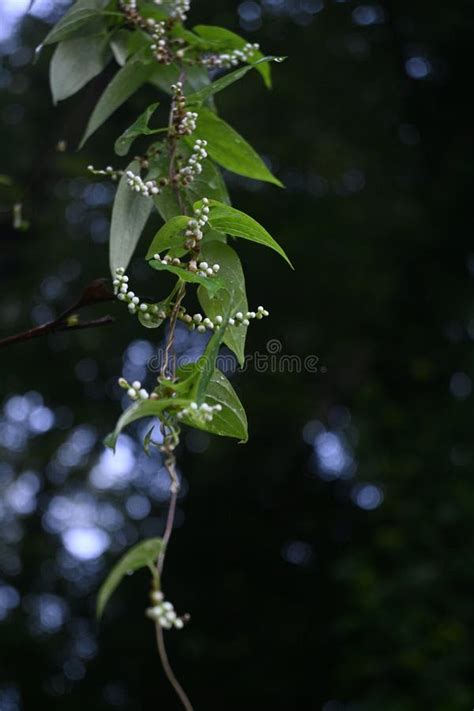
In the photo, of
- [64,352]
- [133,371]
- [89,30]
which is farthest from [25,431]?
[89,30]

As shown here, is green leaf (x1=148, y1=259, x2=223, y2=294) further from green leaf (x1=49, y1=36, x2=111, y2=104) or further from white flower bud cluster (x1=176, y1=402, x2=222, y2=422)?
green leaf (x1=49, y1=36, x2=111, y2=104)

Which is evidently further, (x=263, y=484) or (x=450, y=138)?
(x=263, y=484)

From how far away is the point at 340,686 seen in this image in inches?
106

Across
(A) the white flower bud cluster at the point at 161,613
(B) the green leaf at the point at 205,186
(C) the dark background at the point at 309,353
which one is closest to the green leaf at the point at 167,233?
(B) the green leaf at the point at 205,186

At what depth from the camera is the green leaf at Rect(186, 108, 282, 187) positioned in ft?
2.31

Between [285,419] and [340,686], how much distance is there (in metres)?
0.99

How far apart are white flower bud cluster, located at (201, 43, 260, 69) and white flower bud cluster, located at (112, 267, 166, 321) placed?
321 millimetres

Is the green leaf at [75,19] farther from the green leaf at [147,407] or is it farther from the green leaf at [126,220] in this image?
the green leaf at [147,407]

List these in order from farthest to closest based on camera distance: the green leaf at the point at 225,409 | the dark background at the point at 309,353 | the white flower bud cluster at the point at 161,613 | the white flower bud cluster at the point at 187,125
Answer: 1. the dark background at the point at 309,353
2. the white flower bud cluster at the point at 187,125
3. the green leaf at the point at 225,409
4. the white flower bud cluster at the point at 161,613

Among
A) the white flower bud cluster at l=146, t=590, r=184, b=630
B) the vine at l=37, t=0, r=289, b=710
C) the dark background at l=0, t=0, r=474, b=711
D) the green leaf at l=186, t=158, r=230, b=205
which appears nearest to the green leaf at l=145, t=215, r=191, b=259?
the vine at l=37, t=0, r=289, b=710

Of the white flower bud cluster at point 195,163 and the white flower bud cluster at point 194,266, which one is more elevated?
the white flower bud cluster at point 195,163

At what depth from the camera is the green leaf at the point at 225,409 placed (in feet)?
1.78

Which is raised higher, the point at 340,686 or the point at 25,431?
the point at 340,686

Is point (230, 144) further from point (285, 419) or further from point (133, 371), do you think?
point (133, 371)
